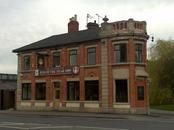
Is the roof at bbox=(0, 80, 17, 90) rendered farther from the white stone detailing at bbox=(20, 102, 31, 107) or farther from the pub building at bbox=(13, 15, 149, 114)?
the white stone detailing at bbox=(20, 102, 31, 107)

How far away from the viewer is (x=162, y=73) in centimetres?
6306

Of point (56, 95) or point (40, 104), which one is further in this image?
point (40, 104)

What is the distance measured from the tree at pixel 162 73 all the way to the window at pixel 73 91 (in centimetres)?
1842

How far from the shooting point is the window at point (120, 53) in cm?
4309

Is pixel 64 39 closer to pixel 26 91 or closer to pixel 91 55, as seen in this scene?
pixel 91 55

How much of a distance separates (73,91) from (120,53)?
7300 mm

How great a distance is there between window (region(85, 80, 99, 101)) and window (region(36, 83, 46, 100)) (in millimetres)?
6454

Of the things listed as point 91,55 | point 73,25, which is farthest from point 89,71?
point 73,25

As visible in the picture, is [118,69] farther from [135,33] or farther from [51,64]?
[51,64]

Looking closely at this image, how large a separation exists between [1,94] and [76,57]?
13.1 m

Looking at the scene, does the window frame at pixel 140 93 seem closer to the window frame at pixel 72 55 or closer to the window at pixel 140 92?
the window at pixel 140 92

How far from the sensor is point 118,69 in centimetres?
4328

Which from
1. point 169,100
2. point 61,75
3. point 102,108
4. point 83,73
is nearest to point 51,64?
point 61,75

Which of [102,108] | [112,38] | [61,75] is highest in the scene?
[112,38]
